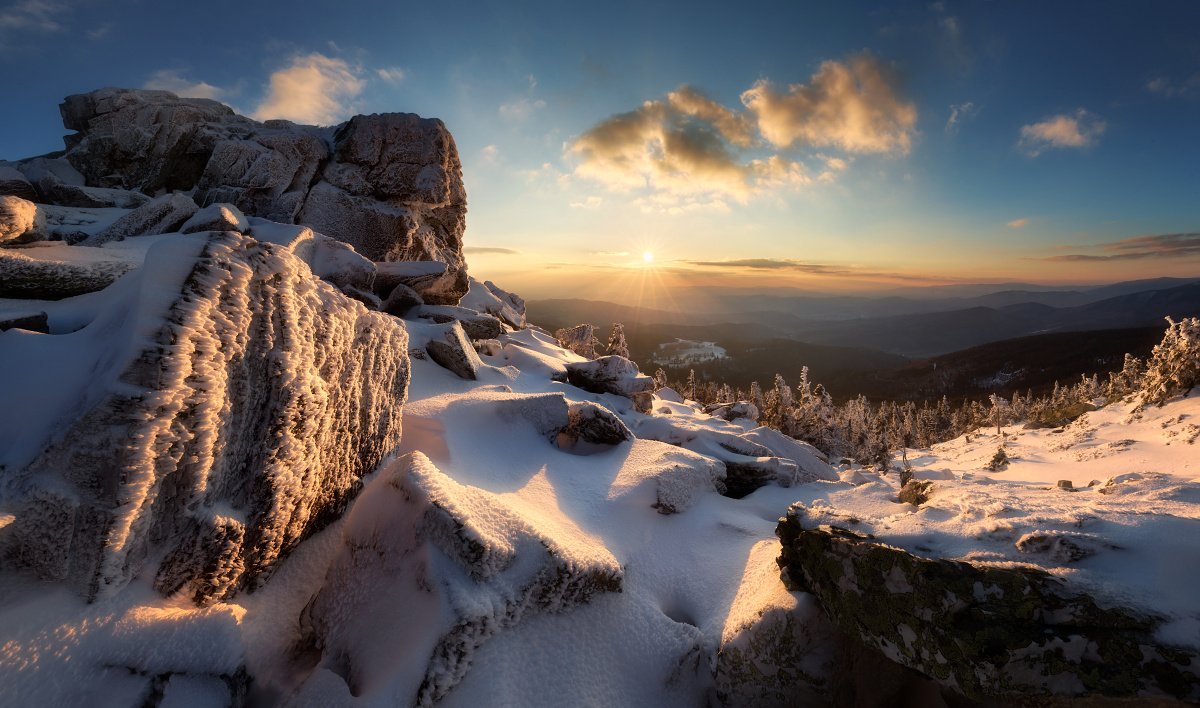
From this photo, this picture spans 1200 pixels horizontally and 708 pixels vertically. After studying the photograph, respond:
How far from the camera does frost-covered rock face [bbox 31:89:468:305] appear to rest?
73.3ft

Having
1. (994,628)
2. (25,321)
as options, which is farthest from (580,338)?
(994,628)

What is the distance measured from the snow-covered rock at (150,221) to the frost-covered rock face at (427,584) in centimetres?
1640

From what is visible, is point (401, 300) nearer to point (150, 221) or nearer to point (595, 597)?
point (150, 221)

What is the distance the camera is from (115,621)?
4.29 m

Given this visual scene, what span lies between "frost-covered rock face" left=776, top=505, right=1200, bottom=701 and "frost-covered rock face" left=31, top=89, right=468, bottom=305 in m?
20.6

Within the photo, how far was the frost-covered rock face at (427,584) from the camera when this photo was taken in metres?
4.89

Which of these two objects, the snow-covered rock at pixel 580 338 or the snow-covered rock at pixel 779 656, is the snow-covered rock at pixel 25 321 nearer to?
the snow-covered rock at pixel 779 656

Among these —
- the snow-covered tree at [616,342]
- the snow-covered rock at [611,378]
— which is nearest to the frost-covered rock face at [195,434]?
the snow-covered rock at [611,378]

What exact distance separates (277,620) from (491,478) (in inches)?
155

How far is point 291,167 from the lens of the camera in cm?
2312

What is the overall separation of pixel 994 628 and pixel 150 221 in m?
24.1

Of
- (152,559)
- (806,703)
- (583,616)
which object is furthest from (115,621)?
(806,703)

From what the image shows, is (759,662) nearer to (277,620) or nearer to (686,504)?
(686,504)

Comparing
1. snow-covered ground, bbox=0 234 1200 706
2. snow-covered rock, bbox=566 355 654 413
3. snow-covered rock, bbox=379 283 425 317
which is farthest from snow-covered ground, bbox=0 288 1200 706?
snow-covered rock, bbox=379 283 425 317
